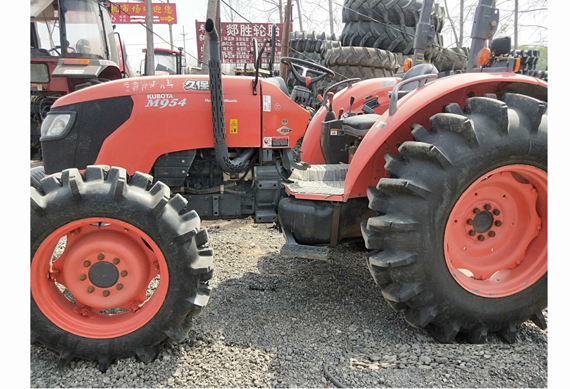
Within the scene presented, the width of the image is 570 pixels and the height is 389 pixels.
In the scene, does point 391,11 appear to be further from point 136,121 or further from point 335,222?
point 136,121

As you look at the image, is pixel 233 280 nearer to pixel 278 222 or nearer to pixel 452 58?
pixel 278 222

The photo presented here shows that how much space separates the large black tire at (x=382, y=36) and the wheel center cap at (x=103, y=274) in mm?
7260

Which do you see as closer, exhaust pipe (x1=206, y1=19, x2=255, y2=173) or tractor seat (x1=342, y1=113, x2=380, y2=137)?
exhaust pipe (x1=206, y1=19, x2=255, y2=173)

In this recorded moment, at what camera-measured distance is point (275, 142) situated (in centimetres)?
264

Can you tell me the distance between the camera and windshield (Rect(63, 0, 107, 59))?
22.6 feet

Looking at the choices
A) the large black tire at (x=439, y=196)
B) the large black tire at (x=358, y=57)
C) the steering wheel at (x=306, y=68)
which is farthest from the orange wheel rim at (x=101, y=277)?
the large black tire at (x=358, y=57)

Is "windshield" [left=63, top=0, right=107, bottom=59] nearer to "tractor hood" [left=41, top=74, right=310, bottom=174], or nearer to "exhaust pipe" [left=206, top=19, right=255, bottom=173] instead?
"tractor hood" [left=41, top=74, right=310, bottom=174]

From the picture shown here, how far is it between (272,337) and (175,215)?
849 millimetres

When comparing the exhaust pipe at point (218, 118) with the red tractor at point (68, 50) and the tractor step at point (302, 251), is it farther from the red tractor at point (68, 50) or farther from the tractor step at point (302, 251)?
the red tractor at point (68, 50)

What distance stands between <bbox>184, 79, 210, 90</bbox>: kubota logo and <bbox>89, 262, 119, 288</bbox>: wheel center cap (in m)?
1.15

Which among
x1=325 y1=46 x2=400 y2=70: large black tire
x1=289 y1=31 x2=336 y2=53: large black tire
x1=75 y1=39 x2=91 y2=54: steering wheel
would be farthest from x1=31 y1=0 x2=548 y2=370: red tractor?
x1=289 y1=31 x2=336 y2=53: large black tire

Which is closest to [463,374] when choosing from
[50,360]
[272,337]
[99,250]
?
[272,337]

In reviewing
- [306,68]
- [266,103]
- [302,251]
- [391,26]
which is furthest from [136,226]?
[391,26]

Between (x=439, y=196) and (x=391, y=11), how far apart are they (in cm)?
701
